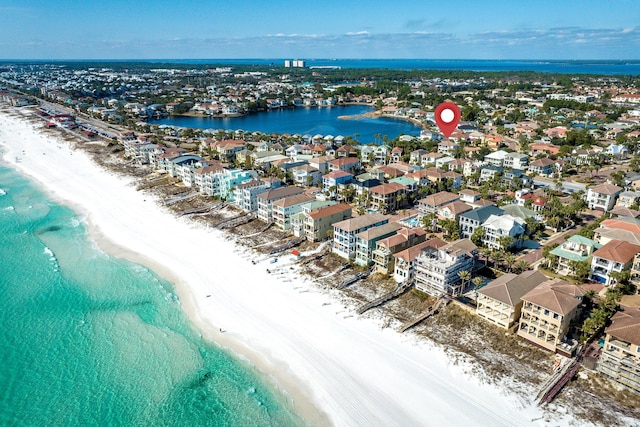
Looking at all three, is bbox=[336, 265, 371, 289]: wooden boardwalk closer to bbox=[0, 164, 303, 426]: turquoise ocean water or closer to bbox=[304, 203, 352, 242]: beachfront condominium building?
bbox=[304, 203, 352, 242]: beachfront condominium building

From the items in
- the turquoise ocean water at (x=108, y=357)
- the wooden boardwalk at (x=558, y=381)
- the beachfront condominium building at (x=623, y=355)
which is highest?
the beachfront condominium building at (x=623, y=355)

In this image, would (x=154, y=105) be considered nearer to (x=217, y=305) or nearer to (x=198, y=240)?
(x=198, y=240)

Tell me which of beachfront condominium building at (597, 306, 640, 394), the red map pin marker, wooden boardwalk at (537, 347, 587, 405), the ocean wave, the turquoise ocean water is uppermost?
the red map pin marker

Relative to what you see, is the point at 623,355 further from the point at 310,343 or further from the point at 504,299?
the point at 310,343

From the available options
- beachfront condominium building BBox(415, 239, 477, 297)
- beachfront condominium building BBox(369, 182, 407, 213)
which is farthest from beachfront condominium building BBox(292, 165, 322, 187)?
beachfront condominium building BBox(415, 239, 477, 297)

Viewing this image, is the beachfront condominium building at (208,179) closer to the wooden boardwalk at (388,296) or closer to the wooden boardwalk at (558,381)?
the wooden boardwalk at (388,296)

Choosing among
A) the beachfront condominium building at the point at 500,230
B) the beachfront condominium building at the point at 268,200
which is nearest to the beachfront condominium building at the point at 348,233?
the beachfront condominium building at the point at 500,230

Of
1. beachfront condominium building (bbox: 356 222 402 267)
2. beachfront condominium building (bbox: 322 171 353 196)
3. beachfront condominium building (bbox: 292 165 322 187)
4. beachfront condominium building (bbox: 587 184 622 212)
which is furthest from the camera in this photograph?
beachfront condominium building (bbox: 292 165 322 187)

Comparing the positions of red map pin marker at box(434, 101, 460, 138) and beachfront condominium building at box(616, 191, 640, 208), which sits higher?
red map pin marker at box(434, 101, 460, 138)
